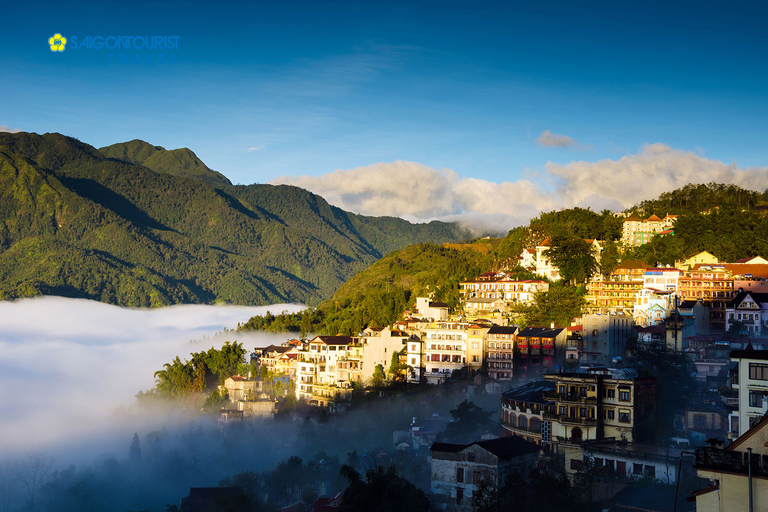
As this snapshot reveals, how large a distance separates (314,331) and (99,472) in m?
34.2

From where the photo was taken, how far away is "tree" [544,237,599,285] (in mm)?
77125

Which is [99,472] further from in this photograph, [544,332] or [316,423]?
[544,332]

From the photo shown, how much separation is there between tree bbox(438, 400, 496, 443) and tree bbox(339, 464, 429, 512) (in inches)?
550

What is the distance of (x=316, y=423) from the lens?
71.1m

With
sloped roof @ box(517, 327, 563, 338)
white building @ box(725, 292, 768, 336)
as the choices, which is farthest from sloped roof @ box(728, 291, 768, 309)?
sloped roof @ box(517, 327, 563, 338)

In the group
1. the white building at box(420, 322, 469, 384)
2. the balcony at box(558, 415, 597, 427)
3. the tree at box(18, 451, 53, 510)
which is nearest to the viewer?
the balcony at box(558, 415, 597, 427)

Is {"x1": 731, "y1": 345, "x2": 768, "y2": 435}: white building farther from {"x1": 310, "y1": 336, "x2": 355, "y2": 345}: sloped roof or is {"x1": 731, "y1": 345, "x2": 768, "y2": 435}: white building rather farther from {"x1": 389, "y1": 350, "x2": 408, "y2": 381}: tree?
{"x1": 310, "y1": 336, "x2": 355, "y2": 345}: sloped roof

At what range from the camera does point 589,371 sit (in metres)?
44.3

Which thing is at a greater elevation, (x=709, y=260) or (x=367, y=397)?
(x=709, y=260)

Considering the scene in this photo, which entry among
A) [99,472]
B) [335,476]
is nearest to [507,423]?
[335,476]

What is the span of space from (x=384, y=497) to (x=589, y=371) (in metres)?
14.5

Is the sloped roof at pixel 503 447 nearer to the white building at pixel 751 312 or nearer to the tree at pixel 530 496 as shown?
the tree at pixel 530 496

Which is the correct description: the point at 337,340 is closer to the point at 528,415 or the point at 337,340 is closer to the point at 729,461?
the point at 528,415

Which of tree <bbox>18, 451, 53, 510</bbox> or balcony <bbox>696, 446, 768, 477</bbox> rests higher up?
balcony <bbox>696, 446, 768, 477</bbox>
